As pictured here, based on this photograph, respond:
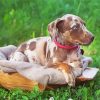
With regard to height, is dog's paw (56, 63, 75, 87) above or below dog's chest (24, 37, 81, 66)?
below

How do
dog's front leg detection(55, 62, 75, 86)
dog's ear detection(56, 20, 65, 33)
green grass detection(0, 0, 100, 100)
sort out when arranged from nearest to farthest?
dog's front leg detection(55, 62, 75, 86)
dog's ear detection(56, 20, 65, 33)
green grass detection(0, 0, 100, 100)

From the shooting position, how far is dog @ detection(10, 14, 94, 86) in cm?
482

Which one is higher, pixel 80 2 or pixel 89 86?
pixel 80 2

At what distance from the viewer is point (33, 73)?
4812 mm

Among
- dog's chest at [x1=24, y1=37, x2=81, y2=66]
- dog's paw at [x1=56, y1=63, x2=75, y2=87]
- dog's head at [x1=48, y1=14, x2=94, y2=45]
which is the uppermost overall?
dog's head at [x1=48, y1=14, x2=94, y2=45]

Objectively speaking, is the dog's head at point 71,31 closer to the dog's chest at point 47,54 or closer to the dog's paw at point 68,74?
the dog's chest at point 47,54

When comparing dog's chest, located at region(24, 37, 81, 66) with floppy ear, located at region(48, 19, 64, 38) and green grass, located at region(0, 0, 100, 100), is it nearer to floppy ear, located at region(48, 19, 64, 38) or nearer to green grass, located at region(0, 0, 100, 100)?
floppy ear, located at region(48, 19, 64, 38)

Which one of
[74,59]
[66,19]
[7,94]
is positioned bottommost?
[7,94]

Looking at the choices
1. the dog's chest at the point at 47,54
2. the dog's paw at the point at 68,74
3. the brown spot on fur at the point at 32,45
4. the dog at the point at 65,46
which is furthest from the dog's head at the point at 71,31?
the brown spot on fur at the point at 32,45

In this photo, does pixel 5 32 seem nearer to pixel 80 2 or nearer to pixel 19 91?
pixel 80 2

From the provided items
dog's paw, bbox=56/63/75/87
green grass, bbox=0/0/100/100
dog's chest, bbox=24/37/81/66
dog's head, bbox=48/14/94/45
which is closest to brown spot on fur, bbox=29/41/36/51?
dog's chest, bbox=24/37/81/66

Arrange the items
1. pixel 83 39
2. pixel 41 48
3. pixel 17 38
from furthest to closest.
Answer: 1. pixel 17 38
2. pixel 41 48
3. pixel 83 39

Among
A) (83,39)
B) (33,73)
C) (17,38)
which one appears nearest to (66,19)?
(83,39)

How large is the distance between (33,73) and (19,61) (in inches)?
10.8
